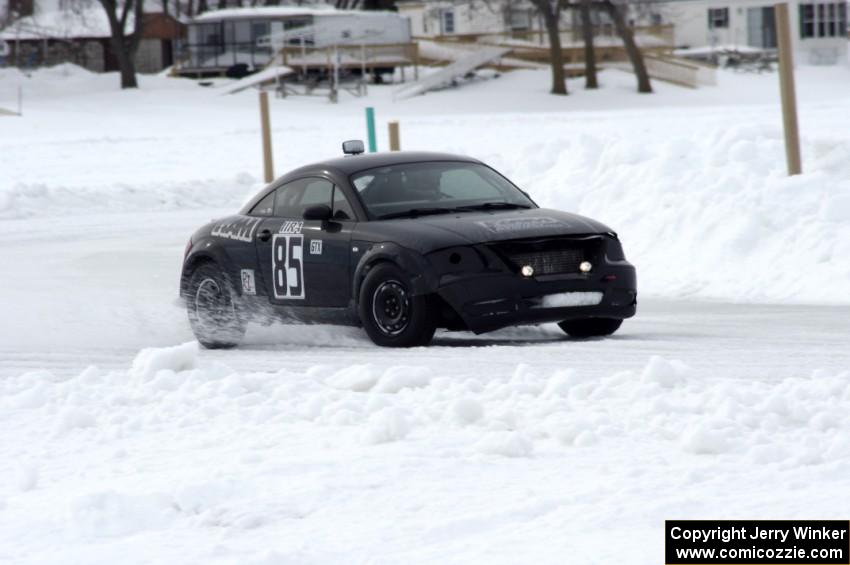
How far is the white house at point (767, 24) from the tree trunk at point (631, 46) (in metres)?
19.8

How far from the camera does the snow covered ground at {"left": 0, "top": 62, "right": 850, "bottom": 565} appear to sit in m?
5.86

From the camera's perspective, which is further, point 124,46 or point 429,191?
point 124,46

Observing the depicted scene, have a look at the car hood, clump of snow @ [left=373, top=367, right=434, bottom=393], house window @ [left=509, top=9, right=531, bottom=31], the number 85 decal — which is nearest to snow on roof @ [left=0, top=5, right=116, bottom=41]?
house window @ [left=509, top=9, right=531, bottom=31]

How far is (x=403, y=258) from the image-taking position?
Answer: 33.2 feet

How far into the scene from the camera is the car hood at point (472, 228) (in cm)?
1010

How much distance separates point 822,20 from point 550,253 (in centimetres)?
7645

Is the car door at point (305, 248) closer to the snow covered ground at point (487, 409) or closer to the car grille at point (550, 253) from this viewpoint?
the snow covered ground at point (487, 409)

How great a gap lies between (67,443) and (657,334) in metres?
5.00

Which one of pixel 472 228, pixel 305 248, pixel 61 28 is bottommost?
pixel 305 248

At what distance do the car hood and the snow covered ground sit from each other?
706 millimetres

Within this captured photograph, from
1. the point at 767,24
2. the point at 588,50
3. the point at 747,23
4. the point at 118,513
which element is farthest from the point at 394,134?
the point at 747,23

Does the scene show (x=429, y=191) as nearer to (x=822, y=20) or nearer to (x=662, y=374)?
(x=662, y=374)

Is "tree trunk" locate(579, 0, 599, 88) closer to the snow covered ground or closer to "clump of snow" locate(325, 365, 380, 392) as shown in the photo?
the snow covered ground

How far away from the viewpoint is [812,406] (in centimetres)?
731
